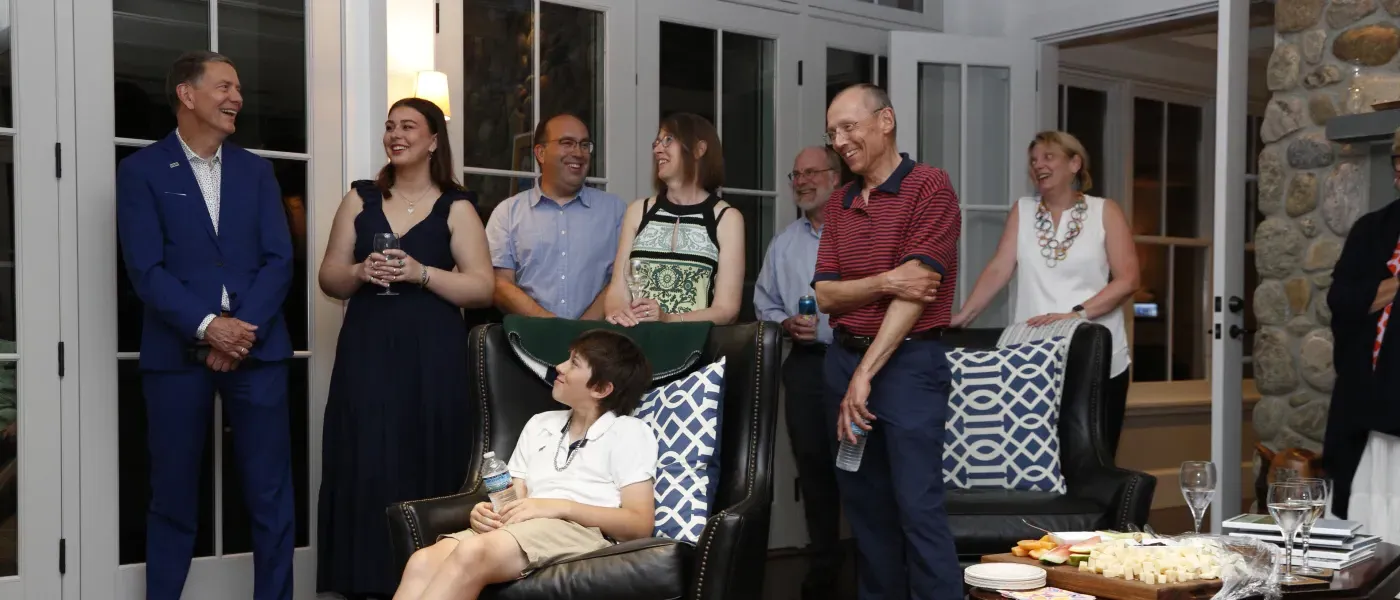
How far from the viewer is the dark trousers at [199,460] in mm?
3709

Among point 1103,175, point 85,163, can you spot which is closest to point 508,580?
point 85,163

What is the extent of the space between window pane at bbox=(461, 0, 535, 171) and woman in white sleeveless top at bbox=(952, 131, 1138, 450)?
1695 mm

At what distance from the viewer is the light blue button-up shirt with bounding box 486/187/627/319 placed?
407 centimetres

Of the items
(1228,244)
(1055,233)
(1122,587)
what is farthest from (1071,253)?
(1122,587)

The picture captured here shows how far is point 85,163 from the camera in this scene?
12.9 feet

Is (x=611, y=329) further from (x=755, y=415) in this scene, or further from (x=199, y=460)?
(x=199, y=460)

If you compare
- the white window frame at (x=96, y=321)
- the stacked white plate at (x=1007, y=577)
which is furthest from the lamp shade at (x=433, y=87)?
the stacked white plate at (x=1007, y=577)

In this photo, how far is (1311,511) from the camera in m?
2.61

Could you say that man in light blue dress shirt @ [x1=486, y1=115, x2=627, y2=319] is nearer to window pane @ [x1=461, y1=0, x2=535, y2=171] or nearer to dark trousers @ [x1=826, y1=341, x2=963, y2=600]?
window pane @ [x1=461, y1=0, x2=535, y2=171]

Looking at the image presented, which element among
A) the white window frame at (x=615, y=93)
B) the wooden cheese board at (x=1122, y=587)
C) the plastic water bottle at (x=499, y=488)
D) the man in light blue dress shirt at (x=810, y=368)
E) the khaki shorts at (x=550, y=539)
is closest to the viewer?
the wooden cheese board at (x=1122, y=587)

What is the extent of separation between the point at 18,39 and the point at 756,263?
9.06 feet

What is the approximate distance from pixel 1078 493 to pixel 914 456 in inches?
33.8

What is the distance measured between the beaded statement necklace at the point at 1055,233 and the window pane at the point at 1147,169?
2.99m

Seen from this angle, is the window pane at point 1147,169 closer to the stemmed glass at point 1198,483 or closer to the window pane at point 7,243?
the stemmed glass at point 1198,483
